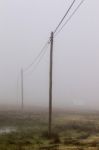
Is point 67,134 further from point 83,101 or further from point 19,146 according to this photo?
point 83,101

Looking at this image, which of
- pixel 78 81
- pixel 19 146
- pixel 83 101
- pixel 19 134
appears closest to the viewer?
pixel 19 146

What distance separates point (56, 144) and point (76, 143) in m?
1.36

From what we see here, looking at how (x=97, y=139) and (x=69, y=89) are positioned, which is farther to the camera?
(x=69, y=89)

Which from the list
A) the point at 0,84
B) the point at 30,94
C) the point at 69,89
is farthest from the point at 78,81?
the point at 0,84

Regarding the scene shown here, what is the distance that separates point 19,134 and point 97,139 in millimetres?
5844

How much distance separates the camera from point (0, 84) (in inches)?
6284

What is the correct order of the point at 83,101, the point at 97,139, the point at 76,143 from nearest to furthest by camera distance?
the point at 76,143, the point at 97,139, the point at 83,101

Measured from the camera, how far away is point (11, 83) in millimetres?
153375

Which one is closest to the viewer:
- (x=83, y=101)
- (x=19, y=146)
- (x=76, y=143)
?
(x=19, y=146)

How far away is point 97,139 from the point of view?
76.0 feet

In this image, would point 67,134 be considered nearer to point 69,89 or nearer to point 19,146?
point 19,146

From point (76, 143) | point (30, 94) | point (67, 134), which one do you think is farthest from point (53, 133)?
point (30, 94)

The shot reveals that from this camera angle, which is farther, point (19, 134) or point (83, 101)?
point (83, 101)

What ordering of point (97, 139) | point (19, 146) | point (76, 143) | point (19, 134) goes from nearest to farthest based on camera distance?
point (19, 146), point (76, 143), point (97, 139), point (19, 134)
